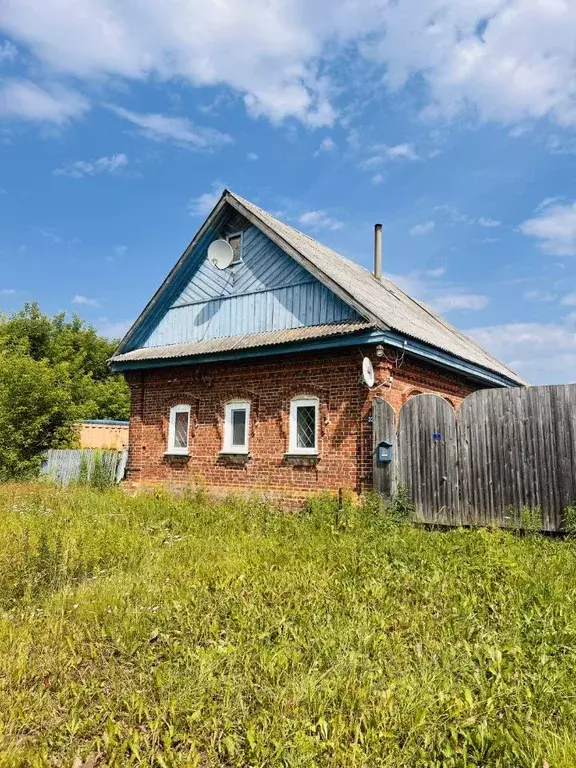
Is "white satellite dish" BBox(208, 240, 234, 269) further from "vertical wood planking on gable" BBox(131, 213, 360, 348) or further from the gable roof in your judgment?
the gable roof

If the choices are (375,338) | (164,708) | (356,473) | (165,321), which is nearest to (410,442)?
(356,473)

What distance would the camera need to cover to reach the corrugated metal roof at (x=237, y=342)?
9805 millimetres

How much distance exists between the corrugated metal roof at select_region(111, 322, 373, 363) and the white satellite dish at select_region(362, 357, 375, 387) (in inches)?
21.3

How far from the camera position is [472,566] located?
5.73 m

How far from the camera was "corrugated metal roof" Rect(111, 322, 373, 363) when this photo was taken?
9.80 m

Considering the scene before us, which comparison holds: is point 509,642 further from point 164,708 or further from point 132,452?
point 132,452

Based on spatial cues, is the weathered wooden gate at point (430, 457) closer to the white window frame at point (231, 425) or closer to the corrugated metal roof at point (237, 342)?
the corrugated metal roof at point (237, 342)

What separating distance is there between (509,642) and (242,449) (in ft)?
24.8

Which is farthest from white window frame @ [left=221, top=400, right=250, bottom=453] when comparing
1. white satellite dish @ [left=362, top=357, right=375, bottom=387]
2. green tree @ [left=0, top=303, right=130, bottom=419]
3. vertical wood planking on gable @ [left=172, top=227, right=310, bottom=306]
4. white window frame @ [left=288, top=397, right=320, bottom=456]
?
green tree @ [left=0, top=303, right=130, bottom=419]

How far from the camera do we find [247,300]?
11891mm

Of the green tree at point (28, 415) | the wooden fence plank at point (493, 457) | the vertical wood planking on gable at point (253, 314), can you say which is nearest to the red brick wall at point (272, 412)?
the vertical wood planking on gable at point (253, 314)

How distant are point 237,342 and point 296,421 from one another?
206 cm

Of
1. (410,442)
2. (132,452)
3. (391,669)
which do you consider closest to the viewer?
(391,669)

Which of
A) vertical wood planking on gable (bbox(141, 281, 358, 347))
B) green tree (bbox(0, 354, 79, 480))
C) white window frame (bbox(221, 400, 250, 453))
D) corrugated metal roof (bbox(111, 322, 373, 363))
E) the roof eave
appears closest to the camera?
the roof eave
